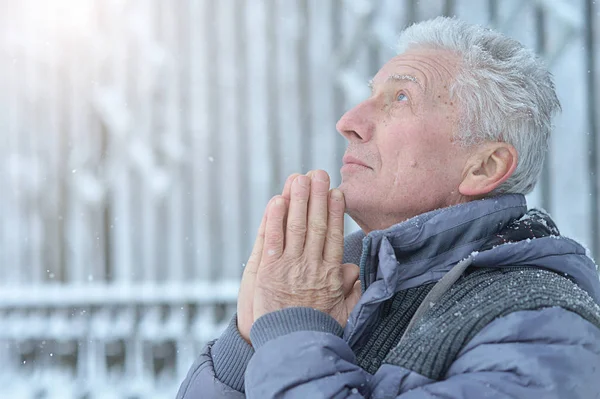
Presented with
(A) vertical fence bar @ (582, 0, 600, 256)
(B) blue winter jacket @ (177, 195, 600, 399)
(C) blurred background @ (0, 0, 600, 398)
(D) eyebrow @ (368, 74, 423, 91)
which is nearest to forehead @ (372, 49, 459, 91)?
(D) eyebrow @ (368, 74, 423, 91)

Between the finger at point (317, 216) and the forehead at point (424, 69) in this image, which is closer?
the finger at point (317, 216)

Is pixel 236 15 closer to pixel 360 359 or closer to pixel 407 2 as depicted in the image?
pixel 407 2

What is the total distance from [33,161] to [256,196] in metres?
1.26

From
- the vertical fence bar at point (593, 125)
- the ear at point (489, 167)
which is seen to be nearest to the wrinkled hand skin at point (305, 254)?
the ear at point (489, 167)

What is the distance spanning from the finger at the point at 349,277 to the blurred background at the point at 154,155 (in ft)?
6.52

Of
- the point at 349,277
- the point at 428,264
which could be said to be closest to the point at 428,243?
the point at 428,264

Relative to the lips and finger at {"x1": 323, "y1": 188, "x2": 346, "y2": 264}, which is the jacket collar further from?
the lips

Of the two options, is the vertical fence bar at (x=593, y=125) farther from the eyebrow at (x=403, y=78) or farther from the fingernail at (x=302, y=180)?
the fingernail at (x=302, y=180)

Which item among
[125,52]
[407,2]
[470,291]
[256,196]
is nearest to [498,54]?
[470,291]

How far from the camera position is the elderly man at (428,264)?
829 mm

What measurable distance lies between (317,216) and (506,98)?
0.40 metres

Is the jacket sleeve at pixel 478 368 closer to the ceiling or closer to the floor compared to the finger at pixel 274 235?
closer to the floor

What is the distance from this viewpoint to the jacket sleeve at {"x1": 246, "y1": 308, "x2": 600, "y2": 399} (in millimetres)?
788

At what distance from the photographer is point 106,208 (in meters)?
3.42
